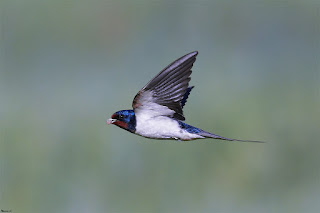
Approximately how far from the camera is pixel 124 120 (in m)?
2.46

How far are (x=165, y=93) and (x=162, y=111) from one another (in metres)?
0.07

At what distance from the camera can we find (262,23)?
9.51 metres

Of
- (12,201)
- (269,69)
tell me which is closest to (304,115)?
(269,69)

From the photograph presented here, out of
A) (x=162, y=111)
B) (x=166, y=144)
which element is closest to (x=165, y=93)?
(x=162, y=111)

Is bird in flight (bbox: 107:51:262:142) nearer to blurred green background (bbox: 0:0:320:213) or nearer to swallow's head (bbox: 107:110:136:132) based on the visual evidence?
swallow's head (bbox: 107:110:136:132)

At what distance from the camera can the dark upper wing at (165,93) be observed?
7.94 feet

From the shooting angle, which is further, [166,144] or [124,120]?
[166,144]

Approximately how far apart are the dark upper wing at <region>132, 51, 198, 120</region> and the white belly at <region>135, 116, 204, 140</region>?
0.03 m

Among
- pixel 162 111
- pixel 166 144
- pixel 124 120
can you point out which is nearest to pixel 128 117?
pixel 124 120

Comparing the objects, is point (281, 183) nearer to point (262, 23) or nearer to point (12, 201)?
point (12, 201)

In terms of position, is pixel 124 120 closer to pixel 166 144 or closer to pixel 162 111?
pixel 162 111

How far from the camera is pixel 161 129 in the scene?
8.03ft

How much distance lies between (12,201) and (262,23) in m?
4.73

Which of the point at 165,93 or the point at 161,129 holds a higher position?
the point at 165,93
